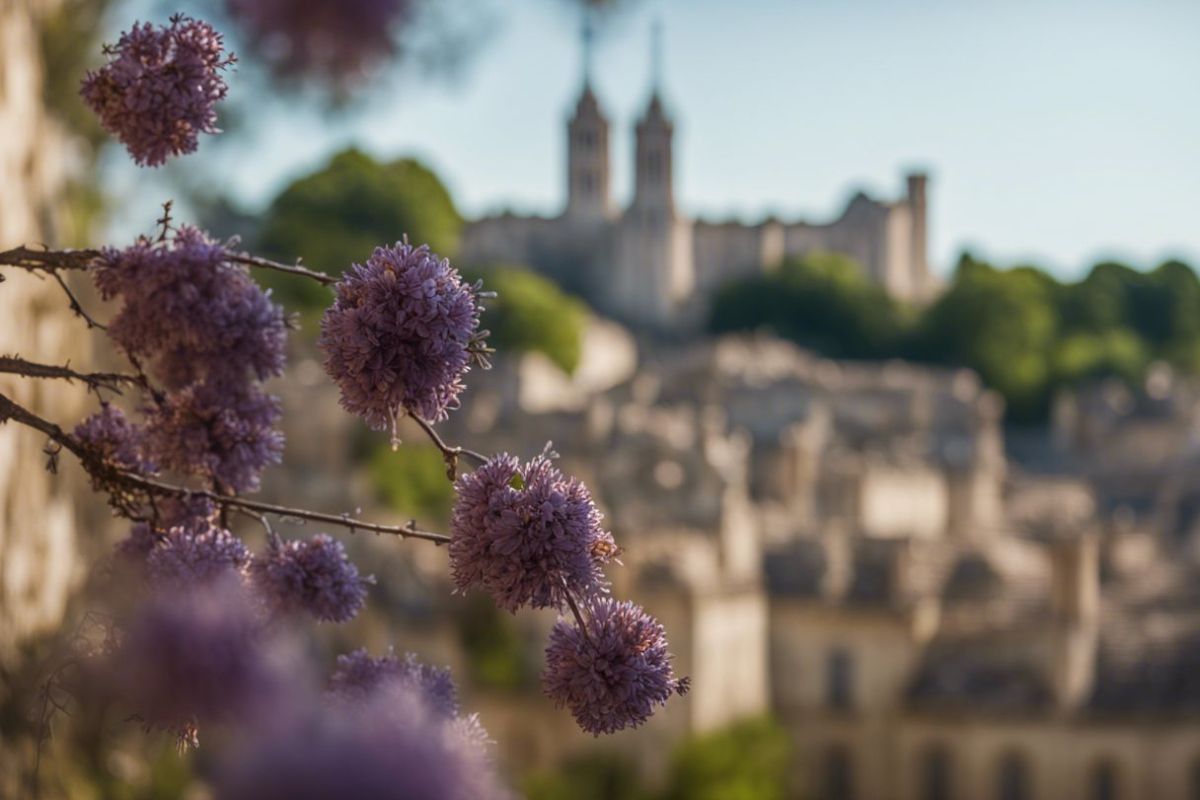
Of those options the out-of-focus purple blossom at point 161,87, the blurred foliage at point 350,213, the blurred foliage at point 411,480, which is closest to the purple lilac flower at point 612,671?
the out-of-focus purple blossom at point 161,87

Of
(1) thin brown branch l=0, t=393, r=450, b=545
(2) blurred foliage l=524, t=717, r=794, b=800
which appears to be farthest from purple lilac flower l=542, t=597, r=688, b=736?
(2) blurred foliage l=524, t=717, r=794, b=800

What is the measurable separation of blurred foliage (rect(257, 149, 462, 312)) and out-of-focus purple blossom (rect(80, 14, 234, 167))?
70.3 metres

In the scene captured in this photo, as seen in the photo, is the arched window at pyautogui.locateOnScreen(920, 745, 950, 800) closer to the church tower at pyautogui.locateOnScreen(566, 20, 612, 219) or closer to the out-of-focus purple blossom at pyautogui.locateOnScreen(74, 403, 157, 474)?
the out-of-focus purple blossom at pyautogui.locateOnScreen(74, 403, 157, 474)

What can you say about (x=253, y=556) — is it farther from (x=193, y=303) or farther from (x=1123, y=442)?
(x=1123, y=442)

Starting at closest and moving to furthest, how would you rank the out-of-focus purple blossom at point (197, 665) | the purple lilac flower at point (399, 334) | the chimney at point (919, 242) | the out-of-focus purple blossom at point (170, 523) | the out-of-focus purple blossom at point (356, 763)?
the out-of-focus purple blossom at point (356, 763), the out-of-focus purple blossom at point (197, 665), the purple lilac flower at point (399, 334), the out-of-focus purple blossom at point (170, 523), the chimney at point (919, 242)

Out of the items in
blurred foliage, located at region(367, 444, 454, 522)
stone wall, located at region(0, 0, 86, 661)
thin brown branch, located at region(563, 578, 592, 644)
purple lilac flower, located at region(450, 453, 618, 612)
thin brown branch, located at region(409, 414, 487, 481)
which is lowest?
thin brown branch, located at region(563, 578, 592, 644)

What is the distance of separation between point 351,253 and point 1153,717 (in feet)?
134

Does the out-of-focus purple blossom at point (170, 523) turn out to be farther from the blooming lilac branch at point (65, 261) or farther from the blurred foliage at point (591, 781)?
the blurred foliage at point (591, 781)

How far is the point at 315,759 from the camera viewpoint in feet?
7.86

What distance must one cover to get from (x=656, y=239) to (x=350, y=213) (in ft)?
131

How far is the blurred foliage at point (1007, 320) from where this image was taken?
337 ft

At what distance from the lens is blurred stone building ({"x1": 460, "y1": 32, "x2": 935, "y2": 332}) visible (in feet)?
401

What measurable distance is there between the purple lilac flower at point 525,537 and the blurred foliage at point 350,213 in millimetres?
71063

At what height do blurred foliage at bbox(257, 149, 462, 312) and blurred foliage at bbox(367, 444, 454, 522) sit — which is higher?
blurred foliage at bbox(257, 149, 462, 312)
